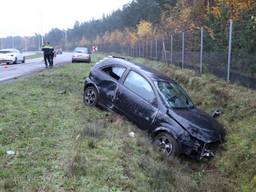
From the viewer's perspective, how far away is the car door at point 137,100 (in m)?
9.44

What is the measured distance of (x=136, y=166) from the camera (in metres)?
6.83

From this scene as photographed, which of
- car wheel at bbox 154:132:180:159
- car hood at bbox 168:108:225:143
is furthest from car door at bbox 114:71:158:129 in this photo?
car hood at bbox 168:108:225:143

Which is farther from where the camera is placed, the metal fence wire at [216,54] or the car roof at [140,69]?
the metal fence wire at [216,54]

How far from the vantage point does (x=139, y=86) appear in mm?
10070

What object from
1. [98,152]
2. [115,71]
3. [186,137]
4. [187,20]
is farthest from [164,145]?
[187,20]

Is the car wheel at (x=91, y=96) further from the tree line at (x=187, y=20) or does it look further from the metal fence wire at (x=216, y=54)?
the metal fence wire at (x=216, y=54)

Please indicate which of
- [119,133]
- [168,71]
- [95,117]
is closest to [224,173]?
[119,133]

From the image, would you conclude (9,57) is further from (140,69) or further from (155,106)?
(155,106)

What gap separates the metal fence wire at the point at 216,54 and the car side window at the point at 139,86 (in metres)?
3.95

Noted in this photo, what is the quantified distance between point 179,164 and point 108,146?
1.72m

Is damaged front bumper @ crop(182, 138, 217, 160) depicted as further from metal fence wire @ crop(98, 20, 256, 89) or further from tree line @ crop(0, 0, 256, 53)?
metal fence wire @ crop(98, 20, 256, 89)

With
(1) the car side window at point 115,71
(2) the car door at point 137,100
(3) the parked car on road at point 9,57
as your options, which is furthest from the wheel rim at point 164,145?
(3) the parked car on road at point 9,57

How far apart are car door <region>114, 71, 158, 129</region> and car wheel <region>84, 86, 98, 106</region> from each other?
964 millimetres

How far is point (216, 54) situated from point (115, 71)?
18.8ft
